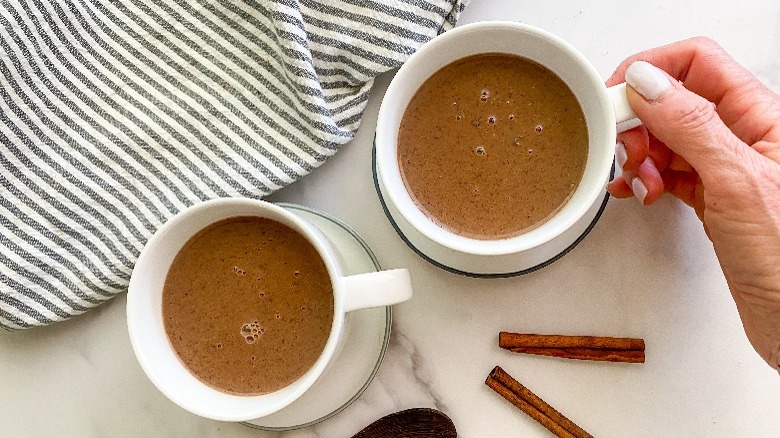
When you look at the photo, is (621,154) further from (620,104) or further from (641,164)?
(620,104)

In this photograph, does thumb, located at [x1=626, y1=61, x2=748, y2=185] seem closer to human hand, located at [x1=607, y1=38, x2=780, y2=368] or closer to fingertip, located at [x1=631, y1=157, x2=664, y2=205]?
human hand, located at [x1=607, y1=38, x2=780, y2=368]

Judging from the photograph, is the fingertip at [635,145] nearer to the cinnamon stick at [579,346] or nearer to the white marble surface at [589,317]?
the white marble surface at [589,317]

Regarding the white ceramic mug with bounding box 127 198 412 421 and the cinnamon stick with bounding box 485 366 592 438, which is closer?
the white ceramic mug with bounding box 127 198 412 421

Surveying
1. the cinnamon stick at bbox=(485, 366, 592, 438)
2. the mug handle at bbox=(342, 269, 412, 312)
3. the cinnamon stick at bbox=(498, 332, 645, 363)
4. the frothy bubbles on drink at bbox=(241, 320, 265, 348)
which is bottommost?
the cinnamon stick at bbox=(485, 366, 592, 438)

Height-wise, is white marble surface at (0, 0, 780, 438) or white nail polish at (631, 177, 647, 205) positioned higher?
white nail polish at (631, 177, 647, 205)

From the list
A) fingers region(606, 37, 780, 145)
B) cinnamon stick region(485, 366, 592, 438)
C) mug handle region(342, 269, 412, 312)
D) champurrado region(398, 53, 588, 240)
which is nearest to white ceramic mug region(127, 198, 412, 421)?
mug handle region(342, 269, 412, 312)

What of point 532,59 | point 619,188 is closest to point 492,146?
point 532,59
